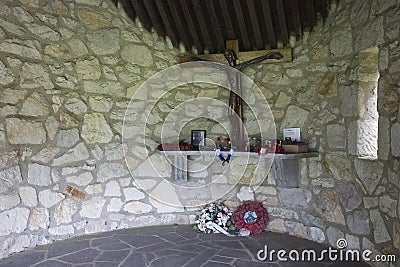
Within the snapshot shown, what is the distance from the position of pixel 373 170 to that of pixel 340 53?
46.7 inches

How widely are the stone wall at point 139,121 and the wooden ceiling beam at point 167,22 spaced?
99 millimetres

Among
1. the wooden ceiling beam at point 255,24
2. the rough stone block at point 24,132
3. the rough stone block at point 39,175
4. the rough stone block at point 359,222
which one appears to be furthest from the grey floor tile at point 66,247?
the wooden ceiling beam at point 255,24

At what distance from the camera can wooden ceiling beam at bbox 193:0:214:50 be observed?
11.2 ft

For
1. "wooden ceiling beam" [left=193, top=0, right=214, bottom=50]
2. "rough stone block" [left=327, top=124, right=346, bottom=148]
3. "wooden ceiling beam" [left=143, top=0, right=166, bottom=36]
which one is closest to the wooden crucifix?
"wooden ceiling beam" [left=193, top=0, right=214, bottom=50]

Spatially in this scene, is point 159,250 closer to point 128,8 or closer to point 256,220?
point 256,220

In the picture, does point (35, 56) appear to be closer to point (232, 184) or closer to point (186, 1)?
point (186, 1)

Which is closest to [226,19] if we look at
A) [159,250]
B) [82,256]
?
[159,250]

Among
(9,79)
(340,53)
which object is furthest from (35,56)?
(340,53)

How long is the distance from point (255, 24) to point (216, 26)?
0.45 meters

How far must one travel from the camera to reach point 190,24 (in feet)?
11.8

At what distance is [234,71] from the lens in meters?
3.72

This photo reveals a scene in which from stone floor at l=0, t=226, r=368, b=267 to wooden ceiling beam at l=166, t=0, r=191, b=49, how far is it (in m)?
2.27

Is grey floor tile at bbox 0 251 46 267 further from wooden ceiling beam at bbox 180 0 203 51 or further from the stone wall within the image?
wooden ceiling beam at bbox 180 0 203 51

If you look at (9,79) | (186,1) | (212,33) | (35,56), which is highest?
(186,1)
